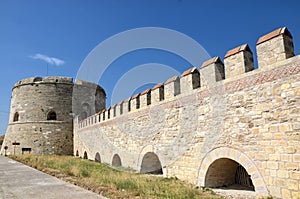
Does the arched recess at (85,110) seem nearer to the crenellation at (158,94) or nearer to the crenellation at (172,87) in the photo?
the crenellation at (158,94)

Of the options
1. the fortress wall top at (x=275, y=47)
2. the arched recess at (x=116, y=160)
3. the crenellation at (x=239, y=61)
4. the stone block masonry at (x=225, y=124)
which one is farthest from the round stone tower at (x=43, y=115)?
the fortress wall top at (x=275, y=47)

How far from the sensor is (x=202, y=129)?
5.60 metres

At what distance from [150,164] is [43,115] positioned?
14.3m

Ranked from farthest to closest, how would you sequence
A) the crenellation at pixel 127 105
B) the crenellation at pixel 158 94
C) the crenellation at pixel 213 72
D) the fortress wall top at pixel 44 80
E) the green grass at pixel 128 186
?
the fortress wall top at pixel 44 80 → the crenellation at pixel 127 105 → the crenellation at pixel 158 94 → the crenellation at pixel 213 72 → the green grass at pixel 128 186

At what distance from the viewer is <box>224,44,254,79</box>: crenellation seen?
15.1 ft

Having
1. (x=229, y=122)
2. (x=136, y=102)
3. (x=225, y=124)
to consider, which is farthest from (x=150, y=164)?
(x=229, y=122)

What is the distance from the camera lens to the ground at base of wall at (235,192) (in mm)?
4555

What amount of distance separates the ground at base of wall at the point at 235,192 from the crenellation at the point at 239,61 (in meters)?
2.42

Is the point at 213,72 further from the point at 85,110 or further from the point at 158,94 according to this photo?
the point at 85,110

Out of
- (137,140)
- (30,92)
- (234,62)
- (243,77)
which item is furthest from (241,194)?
(30,92)

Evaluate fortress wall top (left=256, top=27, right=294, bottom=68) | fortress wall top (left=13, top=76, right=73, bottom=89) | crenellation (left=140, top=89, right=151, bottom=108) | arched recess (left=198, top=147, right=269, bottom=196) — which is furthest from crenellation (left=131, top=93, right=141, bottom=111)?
fortress wall top (left=13, top=76, right=73, bottom=89)

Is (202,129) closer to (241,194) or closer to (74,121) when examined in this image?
(241,194)

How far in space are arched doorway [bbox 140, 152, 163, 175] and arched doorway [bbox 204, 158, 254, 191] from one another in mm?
2888

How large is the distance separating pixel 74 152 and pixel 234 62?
17.0 metres
